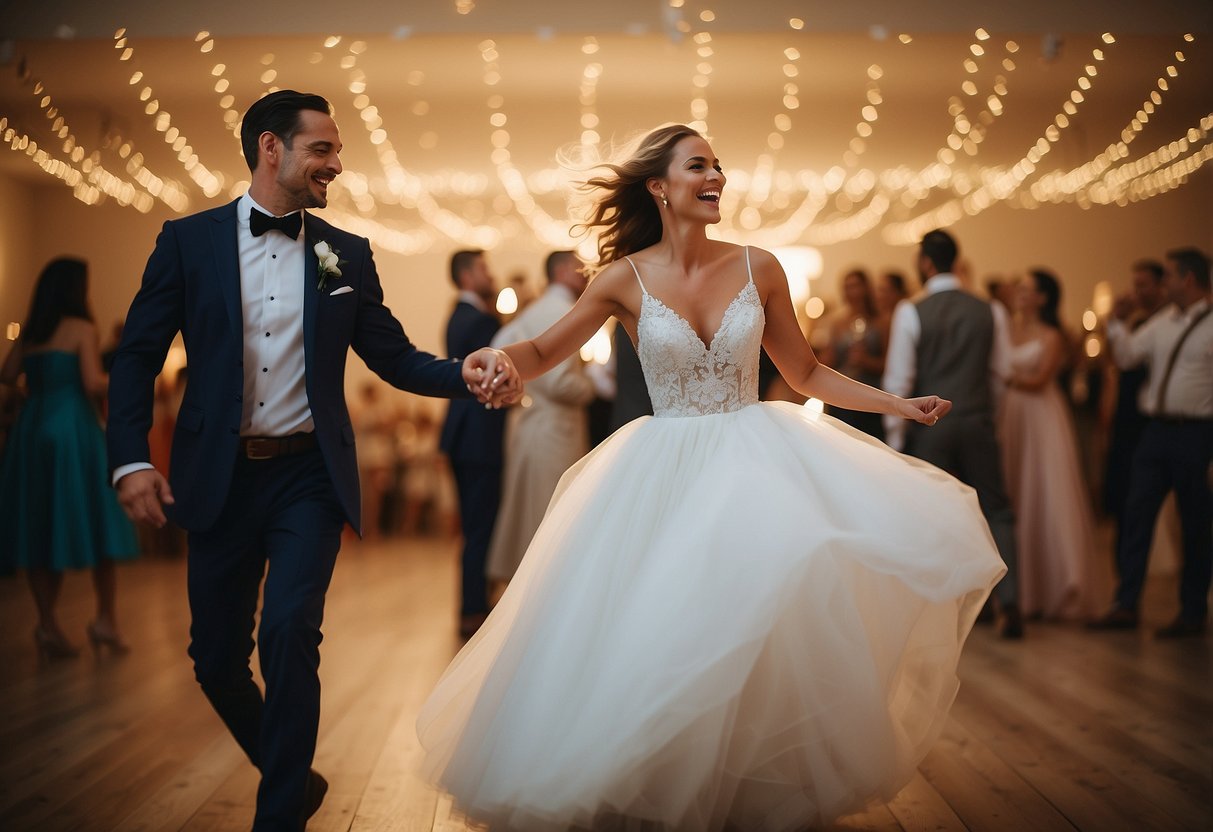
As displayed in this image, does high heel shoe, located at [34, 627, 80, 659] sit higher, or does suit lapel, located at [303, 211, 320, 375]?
suit lapel, located at [303, 211, 320, 375]

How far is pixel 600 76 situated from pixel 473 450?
2324mm

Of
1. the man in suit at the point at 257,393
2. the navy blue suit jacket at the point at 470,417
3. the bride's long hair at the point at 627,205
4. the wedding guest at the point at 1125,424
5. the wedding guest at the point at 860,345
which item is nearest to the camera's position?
the man in suit at the point at 257,393

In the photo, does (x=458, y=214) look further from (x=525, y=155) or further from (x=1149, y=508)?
(x=1149, y=508)

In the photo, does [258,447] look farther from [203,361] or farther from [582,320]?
[582,320]

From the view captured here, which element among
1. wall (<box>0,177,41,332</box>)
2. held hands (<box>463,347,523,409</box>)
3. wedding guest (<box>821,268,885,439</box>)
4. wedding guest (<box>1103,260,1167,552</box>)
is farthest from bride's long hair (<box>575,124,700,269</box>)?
wedding guest (<box>1103,260,1167,552</box>)

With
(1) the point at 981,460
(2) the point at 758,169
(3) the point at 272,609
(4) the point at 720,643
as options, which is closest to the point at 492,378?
(3) the point at 272,609

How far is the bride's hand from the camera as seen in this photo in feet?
8.75

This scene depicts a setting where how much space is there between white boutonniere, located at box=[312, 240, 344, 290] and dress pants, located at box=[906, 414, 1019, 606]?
3.14m

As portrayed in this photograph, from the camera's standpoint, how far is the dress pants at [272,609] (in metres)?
2.21

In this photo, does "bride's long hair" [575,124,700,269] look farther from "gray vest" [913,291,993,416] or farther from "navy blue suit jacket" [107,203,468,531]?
"gray vest" [913,291,993,416]

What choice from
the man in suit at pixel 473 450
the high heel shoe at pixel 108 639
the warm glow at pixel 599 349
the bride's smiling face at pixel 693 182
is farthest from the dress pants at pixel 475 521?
the bride's smiling face at pixel 693 182

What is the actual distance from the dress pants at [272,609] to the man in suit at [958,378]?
315 cm

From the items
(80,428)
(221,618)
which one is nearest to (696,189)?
(221,618)

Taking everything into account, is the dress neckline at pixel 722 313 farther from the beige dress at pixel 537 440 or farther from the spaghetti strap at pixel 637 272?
the beige dress at pixel 537 440
